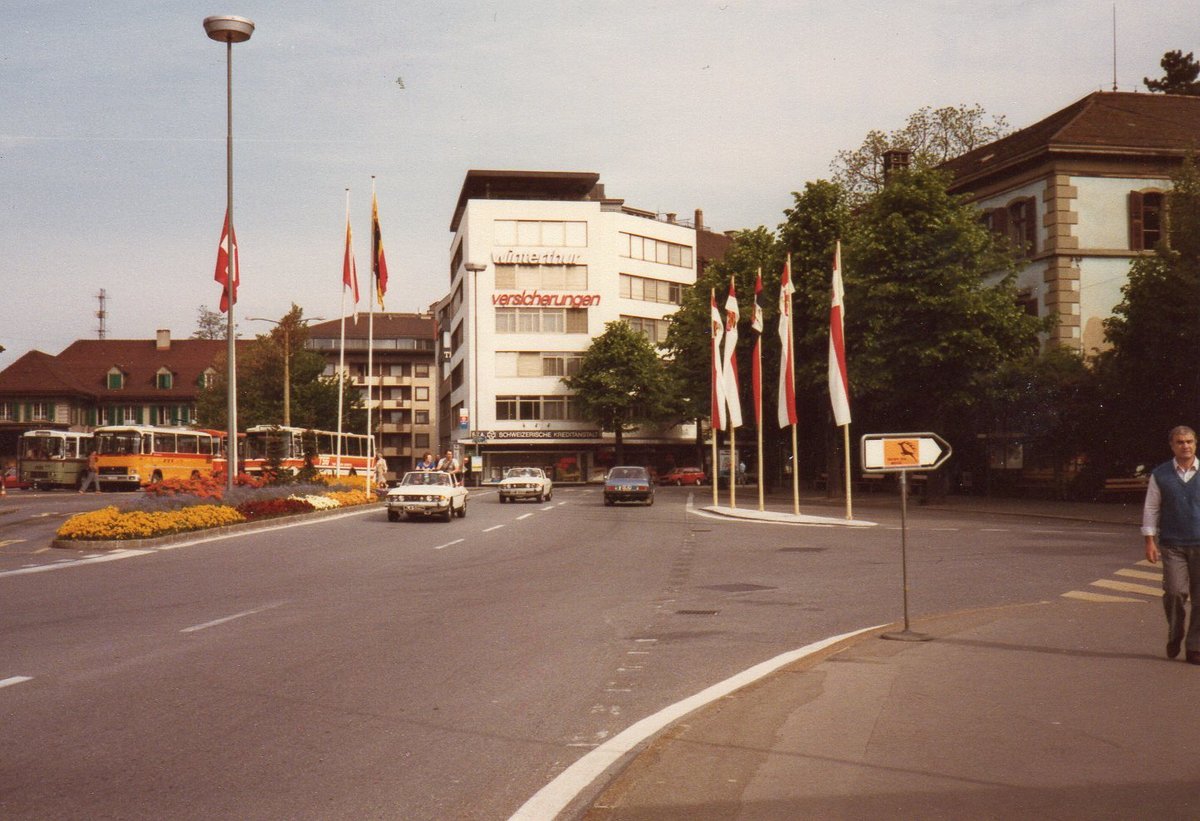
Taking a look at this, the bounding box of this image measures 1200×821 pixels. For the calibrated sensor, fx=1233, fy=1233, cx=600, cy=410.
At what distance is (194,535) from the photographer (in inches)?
1013

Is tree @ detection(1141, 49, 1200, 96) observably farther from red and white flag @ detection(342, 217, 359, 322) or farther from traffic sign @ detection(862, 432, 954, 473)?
traffic sign @ detection(862, 432, 954, 473)

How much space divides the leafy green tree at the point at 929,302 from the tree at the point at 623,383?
133 ft

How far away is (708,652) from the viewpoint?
10.5m

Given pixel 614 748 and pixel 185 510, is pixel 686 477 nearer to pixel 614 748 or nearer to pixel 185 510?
pixel 185 510

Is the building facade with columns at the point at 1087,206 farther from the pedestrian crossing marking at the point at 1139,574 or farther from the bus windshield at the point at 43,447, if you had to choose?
the bus windshield at the point at 43,447

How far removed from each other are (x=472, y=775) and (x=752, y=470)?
83401 millimetres

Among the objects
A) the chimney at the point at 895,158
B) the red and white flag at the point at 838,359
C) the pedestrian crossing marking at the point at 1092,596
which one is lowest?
the pedestrian crossing marking at the point at 1092,596

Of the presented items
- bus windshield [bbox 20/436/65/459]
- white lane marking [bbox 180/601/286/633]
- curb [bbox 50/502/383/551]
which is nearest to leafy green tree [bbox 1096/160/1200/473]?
curb [bbox 50/502/383/551]

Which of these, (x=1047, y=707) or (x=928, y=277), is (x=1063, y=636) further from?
(x=928, y=277)

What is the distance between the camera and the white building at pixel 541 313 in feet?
280

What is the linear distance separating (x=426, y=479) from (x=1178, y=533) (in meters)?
25.4

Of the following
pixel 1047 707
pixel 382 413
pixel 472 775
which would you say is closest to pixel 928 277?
pixel 1047 707

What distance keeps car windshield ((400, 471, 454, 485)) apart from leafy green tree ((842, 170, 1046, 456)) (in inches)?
577

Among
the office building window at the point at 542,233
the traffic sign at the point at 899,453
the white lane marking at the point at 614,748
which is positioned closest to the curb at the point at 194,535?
the traffic sign at the point at 899,453
